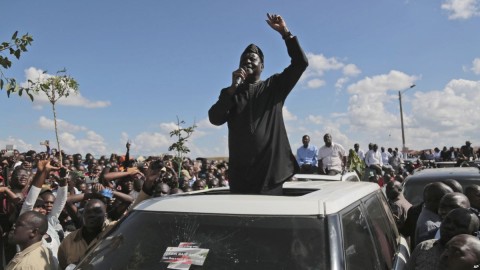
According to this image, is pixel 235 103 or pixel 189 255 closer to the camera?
pixel 189 255

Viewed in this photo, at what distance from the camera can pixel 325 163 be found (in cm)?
1043

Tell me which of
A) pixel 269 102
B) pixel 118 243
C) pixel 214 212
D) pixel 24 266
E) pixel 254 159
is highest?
pixel 269 102

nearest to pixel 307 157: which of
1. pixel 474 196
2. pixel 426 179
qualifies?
pixel 426 179

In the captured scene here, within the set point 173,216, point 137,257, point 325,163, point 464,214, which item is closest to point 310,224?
point 173,216

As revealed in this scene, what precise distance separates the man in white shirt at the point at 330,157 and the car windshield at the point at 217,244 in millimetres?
7797

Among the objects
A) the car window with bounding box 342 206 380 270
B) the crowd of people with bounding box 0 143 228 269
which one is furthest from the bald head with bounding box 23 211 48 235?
the car window with bounding box 342 206 380 270

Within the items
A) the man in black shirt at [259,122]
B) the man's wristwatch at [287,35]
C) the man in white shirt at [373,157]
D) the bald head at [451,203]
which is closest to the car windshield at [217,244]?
the man in black shirt at [259,122]

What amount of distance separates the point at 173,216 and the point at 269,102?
1.26 m

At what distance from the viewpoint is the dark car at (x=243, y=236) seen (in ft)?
7.96

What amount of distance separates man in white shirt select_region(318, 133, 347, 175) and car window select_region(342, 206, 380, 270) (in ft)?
24.0

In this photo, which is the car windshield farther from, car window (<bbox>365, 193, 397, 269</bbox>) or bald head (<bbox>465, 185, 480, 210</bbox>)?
bald head (<bbox>465, 185, 480, 210</bbox>)

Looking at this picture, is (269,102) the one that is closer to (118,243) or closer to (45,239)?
(118,243)

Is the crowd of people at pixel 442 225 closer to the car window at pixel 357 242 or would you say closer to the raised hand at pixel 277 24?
the car window at pixel 357 242

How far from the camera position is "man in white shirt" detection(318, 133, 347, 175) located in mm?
10266
